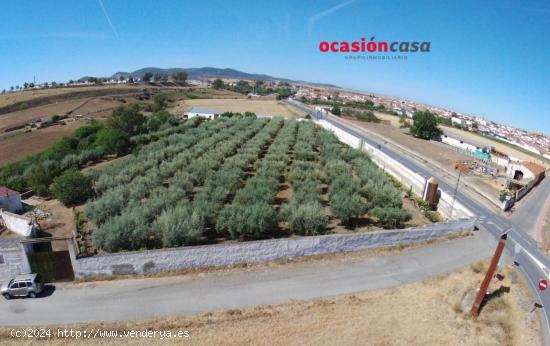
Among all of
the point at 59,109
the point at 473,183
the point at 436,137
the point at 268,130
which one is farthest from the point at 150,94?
the point at 473,183

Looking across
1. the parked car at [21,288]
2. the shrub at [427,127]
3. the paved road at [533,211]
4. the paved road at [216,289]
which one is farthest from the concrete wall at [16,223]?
the shrub at [427,127]

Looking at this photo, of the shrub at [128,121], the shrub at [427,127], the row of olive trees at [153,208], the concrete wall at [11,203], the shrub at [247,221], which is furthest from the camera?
the shrub at [427,127]

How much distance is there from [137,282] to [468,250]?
16012 millimetres

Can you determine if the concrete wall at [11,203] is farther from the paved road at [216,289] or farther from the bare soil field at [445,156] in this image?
→ the bare soil field at [445,156]

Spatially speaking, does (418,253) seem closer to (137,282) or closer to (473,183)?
(137,282)

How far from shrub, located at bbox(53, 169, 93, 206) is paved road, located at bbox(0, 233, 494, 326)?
9305mm

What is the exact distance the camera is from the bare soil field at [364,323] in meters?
9.97

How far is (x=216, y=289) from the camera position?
483 inches

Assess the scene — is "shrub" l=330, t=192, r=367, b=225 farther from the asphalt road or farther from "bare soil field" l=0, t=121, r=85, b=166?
"bare soil field" l=0, t=121, r=85, b=166

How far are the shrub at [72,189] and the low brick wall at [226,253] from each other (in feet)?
29.5

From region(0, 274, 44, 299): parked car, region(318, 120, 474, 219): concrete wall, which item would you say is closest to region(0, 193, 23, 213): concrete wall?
region(0, 274, 44, 299): parked car

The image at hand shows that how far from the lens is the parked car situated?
1187 centimetres

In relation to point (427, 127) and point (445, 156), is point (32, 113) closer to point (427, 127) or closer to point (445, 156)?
point (427, 127)

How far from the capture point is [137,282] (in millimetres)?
12742
